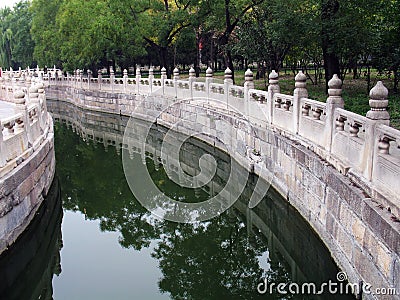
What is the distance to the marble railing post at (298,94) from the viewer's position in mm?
8117

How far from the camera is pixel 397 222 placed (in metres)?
4.51

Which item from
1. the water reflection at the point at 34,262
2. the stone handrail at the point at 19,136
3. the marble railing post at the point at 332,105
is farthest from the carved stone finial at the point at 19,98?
the marble railing post at the point at 332,105

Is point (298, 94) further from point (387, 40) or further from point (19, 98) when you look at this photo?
point (19, 98)

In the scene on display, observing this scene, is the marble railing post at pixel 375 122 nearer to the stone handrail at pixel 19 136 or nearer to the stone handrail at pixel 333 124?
the stone handrail at pixel 333 124

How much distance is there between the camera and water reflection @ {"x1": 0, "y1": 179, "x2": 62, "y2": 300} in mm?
6676

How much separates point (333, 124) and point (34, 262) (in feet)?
17.5

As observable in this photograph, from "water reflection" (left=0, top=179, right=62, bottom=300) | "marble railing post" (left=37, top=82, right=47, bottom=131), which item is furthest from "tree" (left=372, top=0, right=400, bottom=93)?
"water reflection" (left=0, top=179, right=62, bottom=300)

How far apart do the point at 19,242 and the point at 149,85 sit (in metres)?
13.1

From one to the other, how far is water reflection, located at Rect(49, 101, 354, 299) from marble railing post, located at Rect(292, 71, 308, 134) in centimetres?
167

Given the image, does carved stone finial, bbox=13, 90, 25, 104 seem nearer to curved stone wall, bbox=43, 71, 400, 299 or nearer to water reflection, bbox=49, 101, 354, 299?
water reflection, bbox=49, 101, 354, 299

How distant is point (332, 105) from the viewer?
6.75 meters

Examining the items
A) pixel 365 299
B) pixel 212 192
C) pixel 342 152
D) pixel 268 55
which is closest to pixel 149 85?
pixel 268 55

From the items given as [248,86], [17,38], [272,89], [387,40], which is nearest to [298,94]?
[272,89]

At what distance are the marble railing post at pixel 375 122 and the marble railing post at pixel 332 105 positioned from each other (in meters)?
1.29
